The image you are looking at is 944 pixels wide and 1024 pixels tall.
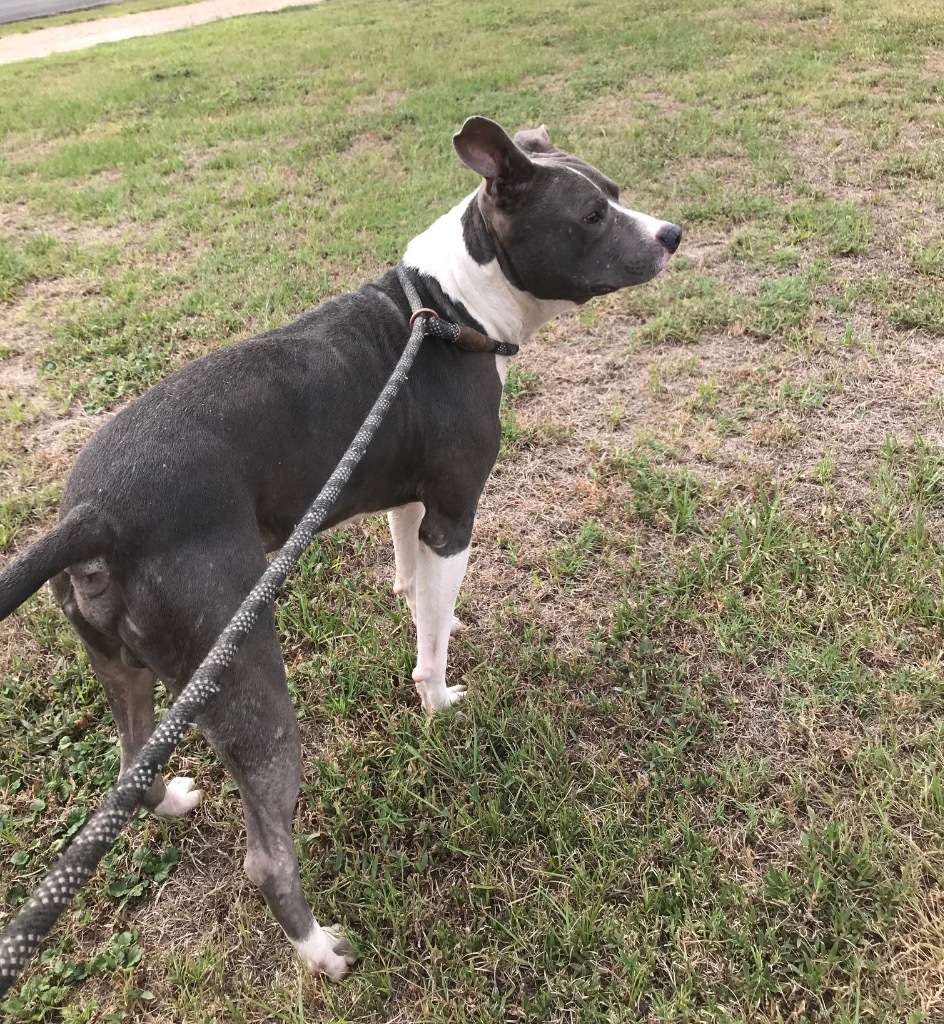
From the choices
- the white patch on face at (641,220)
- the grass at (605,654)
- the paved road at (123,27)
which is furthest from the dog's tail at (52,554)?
the paved road at (123,27)

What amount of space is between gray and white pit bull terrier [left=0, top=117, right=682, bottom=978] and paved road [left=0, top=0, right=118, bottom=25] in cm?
2401

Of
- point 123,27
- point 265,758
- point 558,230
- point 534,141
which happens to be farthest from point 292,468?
point 123,27

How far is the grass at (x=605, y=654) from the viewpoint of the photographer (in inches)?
80.9

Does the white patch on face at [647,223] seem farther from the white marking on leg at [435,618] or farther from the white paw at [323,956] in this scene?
the white paw at [323,956]

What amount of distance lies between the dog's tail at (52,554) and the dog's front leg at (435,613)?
3.61ft

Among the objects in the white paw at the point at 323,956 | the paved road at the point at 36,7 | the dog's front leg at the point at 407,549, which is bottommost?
the white paw at the point at 323,956

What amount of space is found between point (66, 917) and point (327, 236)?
5061 millimetres

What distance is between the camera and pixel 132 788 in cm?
114

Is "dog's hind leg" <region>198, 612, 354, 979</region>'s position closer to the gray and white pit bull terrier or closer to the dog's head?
the gray and white pit bull terrier

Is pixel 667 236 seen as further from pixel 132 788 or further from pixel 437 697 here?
pixel 132 788

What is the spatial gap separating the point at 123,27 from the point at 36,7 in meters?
6.90

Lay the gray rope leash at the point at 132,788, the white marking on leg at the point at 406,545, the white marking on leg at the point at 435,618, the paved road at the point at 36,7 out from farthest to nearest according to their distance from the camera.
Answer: the paved road at the point at 36,7, the white marking on leg at the point at 406,545, the white marking on leg at the point at 435,618, the gray rope leash at the point at 132,788

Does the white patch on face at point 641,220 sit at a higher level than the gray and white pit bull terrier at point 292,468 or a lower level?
higher

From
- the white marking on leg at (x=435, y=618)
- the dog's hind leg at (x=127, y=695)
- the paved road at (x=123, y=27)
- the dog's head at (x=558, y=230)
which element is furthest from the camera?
the paved road at (x=123, y=27)
